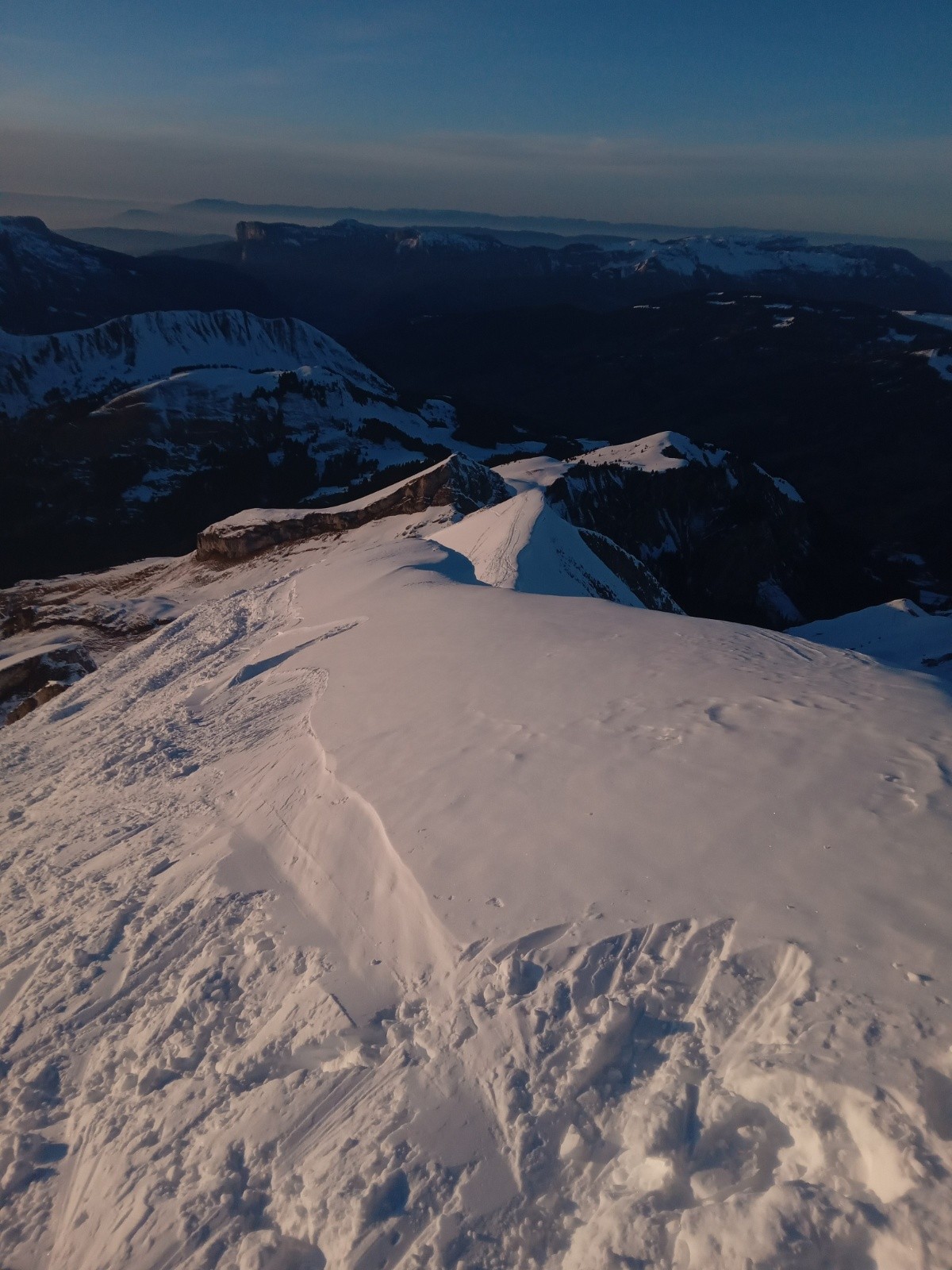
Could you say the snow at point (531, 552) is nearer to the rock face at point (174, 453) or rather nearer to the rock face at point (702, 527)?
the rock face at point (702, 527)

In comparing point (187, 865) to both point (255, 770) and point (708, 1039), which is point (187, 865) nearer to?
point (255, 770)

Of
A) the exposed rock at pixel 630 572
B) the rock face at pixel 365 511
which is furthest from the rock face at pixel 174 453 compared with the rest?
the exposed rock at pixel 630 572

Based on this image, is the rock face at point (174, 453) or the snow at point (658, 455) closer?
the snow at point (658, 455)

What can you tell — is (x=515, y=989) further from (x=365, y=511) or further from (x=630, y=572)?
(x=365, y=511)

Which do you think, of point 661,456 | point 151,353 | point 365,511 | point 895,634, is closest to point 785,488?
point 661,456

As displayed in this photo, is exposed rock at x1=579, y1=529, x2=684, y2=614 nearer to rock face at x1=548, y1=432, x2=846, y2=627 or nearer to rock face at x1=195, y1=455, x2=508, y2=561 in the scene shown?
rock face at x1=195, y1=455, x2=508, y2=561

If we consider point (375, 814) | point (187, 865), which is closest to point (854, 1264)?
point (375, 814)
